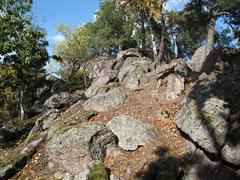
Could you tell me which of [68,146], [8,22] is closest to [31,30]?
[8,22]

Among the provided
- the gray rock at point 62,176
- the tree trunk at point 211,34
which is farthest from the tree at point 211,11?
the gray rock at point 62,176

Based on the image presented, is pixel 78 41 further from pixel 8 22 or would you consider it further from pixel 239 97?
pixel 239 97

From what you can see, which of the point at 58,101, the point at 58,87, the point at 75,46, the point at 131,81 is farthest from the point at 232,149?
the point at 75,46

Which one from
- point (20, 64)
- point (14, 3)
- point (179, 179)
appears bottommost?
point (179, 179)

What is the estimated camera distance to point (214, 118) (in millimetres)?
13766

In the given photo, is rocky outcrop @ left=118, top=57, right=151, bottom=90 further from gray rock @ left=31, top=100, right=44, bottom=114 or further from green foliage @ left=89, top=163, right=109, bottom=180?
gray rock @ left=31, top=100, right=44, bottom=114

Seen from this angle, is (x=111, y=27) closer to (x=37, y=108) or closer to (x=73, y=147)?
(x=37, y=108)

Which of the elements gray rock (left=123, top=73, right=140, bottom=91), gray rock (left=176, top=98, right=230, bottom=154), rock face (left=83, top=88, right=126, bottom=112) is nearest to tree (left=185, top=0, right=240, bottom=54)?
gray rock (left=123, top=73, right=140, bottom=91)

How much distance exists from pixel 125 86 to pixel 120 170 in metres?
7.36

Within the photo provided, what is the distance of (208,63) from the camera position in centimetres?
2483

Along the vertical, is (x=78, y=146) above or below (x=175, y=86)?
below

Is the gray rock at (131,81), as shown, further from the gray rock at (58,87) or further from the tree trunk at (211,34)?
the gray rock at (58,87)

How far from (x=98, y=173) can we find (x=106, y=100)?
563 centimetres

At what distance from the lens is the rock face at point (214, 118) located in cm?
1307
